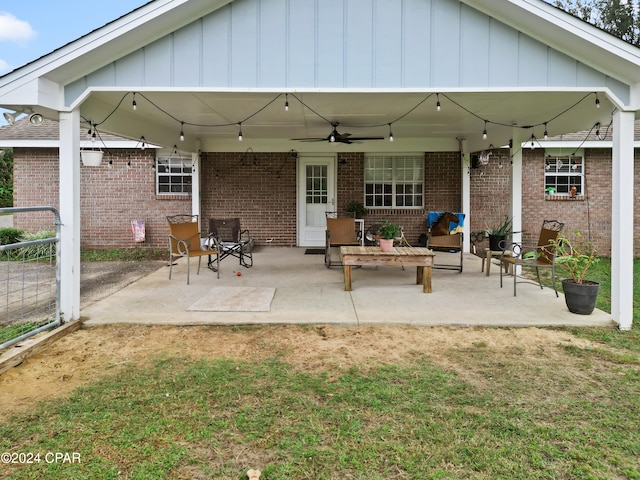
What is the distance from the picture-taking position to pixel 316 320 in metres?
4.81

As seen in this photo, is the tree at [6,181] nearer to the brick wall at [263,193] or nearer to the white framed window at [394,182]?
the brick wall at [263,193]

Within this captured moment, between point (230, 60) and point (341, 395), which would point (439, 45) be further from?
point (341, 395)

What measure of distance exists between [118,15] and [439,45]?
329 cm

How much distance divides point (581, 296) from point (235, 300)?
409cm

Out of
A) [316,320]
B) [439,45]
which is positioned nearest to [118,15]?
[439,45]

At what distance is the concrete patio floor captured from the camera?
4.85 metres

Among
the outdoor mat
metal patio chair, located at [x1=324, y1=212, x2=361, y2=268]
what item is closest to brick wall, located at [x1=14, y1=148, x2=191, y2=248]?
metal patio chair, located at [x1=324, y1=212, x2=361, y2=268]

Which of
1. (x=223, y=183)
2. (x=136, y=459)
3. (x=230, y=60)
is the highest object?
(x=230, y=60)

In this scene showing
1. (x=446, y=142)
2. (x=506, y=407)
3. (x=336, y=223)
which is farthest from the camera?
(x=446, y=142)

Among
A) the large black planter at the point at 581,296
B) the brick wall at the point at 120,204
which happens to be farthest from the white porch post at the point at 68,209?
the brick wall at the point at 120,204

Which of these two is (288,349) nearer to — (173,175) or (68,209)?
(68,209)

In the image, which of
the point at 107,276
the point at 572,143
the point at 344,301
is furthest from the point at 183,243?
the point at 572,143

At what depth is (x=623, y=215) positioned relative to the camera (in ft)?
15.5

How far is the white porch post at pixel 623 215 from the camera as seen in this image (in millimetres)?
4672
